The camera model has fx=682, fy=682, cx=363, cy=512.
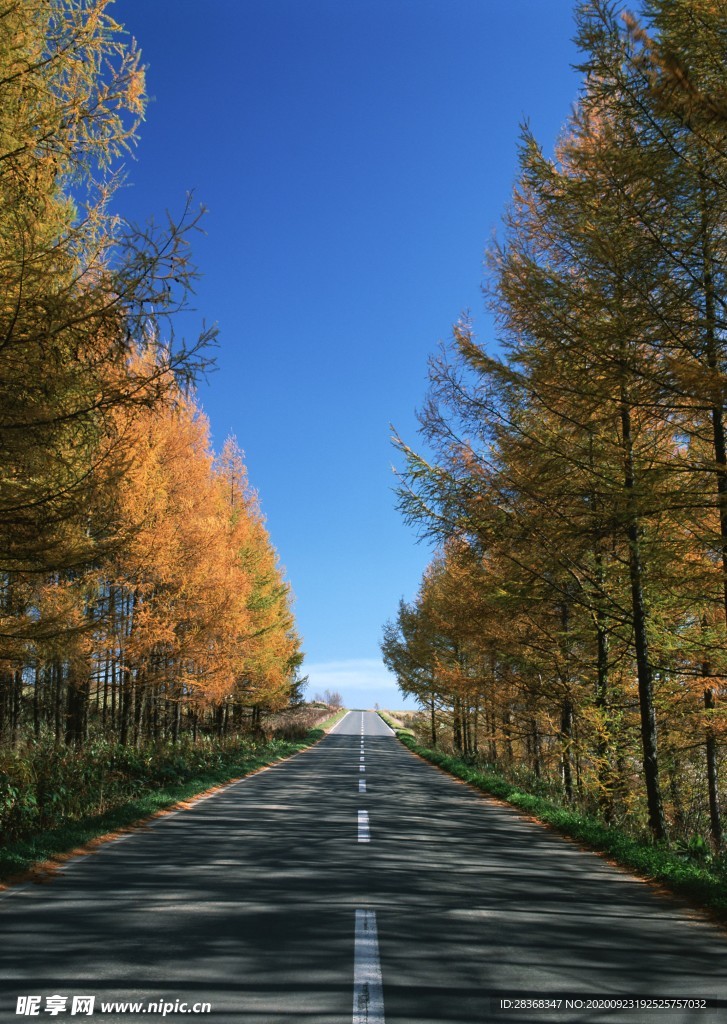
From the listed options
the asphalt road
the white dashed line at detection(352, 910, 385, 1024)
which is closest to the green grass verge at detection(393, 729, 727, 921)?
the asphalt road

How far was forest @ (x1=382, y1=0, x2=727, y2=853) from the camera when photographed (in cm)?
626

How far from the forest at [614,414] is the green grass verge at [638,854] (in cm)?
85

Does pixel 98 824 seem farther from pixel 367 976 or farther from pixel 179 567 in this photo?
pixel 179 567

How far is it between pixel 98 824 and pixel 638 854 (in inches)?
259

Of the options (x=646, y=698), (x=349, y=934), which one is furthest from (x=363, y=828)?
(x=349, y=934)

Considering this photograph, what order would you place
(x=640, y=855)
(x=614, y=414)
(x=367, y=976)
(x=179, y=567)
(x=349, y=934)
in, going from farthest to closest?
(x=179, y=567)
(x=614, y=414)
(x=640, y=855)
(x=349, y=934)
(x=367, y=976)

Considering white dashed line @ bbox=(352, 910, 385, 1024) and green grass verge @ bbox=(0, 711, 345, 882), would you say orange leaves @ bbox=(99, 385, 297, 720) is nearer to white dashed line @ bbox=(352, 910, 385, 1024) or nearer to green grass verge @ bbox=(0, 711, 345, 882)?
green grass verge @ bbox=(0, 711, 345, 882)

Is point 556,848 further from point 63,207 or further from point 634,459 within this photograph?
point 63,207

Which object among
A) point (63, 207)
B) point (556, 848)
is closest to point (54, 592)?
point (63, 207)

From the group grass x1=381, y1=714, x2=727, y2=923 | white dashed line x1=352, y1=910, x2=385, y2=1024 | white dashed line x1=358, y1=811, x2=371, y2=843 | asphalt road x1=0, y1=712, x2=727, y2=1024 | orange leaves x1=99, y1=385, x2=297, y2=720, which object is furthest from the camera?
orange leaves x1=99, y1=385, x2=297, y2=720

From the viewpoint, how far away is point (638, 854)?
762 cm

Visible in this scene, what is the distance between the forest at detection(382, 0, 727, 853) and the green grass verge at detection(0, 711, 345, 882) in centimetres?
591

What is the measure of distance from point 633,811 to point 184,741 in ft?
42.3

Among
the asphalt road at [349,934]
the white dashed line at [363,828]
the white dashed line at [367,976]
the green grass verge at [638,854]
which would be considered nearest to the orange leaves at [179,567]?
the white dashed line at [363,828]
